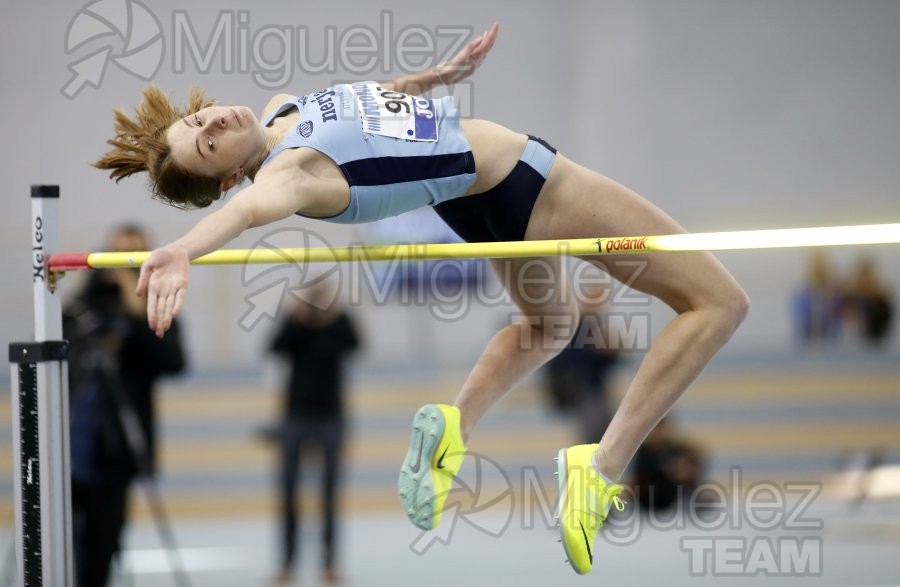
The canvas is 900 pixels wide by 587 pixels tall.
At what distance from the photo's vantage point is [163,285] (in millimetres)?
1455

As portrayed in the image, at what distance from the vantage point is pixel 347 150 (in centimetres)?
178

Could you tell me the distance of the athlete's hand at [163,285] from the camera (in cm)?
145

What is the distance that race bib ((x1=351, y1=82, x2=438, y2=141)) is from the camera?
1832 millimetres

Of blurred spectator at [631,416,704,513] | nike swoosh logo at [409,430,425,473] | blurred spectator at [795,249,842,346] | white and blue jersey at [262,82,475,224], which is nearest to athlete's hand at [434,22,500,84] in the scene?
white and blue jersey at [262,82,475,224]

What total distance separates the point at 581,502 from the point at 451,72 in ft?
2.99

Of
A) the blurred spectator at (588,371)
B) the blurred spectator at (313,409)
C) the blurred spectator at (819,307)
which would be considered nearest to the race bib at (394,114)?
the blurred spectator at (313,409)

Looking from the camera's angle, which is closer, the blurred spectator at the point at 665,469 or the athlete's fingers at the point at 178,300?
the athlete's fingers at the point at 178,300

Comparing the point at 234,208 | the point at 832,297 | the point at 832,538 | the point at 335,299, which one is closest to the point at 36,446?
the point at 234,208

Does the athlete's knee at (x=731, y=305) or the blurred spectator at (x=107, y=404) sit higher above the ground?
the athlete's knee at (x=731, y=305)

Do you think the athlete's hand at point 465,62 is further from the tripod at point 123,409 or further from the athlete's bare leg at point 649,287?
the tripod at point 123,409

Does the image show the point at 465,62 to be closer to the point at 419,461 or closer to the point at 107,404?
the point at 419,461

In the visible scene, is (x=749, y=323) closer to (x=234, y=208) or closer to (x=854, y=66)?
(x=854, y=66)

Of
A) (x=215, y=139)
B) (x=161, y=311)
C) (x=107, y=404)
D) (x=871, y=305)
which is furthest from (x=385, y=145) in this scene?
(x=871, y=305)

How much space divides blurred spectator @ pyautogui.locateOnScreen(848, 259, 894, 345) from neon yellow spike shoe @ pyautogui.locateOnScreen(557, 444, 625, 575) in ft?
14.8
